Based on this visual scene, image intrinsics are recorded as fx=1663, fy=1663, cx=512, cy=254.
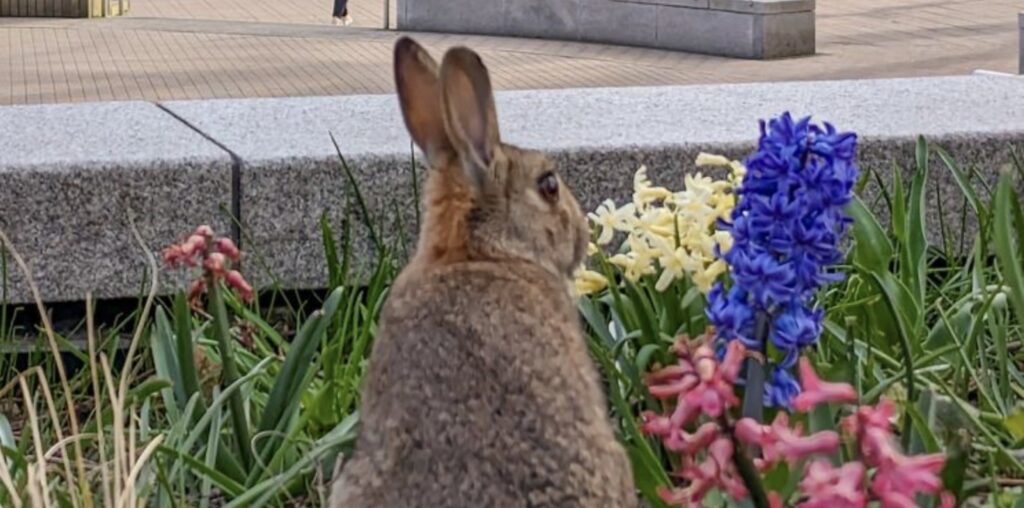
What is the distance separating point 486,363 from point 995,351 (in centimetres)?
179

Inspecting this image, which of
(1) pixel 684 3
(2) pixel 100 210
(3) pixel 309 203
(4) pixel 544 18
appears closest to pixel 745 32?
(1) pixel 684 3

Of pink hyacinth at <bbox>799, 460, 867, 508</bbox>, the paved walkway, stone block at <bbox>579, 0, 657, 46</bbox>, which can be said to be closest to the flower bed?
pink hyacinth at <bbox>799, 460, 867, 508</bbox>

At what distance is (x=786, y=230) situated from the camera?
2283mm

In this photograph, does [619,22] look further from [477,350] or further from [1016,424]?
[477,350]

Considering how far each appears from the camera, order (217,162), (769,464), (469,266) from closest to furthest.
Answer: (769,464) → (469,266) → (217,162)

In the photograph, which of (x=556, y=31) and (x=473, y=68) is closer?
(x=473, y=68)

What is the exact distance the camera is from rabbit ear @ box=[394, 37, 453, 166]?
273 centimetres

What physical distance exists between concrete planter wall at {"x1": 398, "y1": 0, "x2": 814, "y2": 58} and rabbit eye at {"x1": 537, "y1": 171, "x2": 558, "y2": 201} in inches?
631

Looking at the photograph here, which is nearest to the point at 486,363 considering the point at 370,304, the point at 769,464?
the point at 769,464

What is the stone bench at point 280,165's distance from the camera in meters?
4.49

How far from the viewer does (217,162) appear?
4547mm

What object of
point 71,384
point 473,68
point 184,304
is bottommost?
point 71,384

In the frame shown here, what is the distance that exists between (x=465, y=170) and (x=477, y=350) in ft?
1.27

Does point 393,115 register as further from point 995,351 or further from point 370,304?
point 995,351
